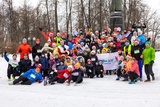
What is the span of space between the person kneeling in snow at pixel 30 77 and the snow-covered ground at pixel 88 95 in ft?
1.55

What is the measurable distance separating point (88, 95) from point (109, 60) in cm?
Result: 527

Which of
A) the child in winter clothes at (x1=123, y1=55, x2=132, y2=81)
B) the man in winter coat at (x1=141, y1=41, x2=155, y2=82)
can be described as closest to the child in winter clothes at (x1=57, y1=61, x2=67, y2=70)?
the child in winter clothes at (x1=123, y1=55, x2=132, y2=81)

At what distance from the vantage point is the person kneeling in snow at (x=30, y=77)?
10188mm

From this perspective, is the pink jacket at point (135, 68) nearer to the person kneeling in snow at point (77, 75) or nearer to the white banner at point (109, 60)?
the person kneeling in snow at point (77, 75)

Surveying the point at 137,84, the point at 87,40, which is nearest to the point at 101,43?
the point at 87,40

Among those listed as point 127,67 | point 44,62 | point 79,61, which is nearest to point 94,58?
point 79,61

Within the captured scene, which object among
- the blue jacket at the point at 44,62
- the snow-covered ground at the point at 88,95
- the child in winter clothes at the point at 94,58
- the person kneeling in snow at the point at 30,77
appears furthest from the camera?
the child in winter clothes at the point at 94,58

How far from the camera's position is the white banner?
1282 cm

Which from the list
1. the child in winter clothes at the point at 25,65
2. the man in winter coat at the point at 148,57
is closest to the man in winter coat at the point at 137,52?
the man in winter coat at the point at 148,57

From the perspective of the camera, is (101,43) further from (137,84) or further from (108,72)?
(137,84)

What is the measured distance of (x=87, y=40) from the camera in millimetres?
14609

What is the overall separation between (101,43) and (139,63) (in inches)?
133

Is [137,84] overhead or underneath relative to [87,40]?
underneath

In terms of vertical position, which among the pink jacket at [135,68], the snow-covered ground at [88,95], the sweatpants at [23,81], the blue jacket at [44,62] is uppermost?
the blue jacket at [44,62]
